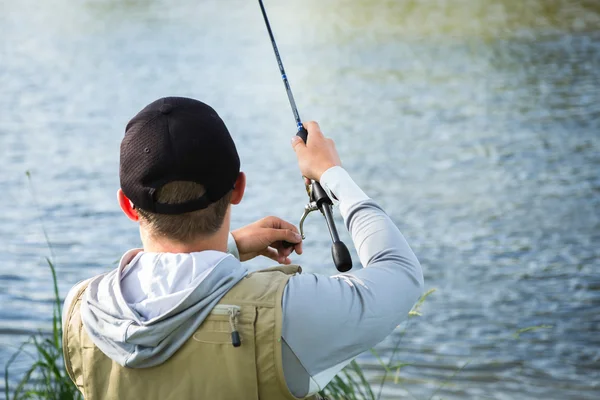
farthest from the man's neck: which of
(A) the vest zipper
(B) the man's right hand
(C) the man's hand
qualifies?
(C) the man's hand

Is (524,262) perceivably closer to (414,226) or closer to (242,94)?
(414,226)

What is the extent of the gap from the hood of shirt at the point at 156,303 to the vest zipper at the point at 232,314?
0.01m

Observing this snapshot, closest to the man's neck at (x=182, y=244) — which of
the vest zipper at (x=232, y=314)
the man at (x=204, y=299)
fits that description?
the man at (x=204, y=299)

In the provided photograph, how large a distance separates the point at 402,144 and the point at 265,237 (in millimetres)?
6468

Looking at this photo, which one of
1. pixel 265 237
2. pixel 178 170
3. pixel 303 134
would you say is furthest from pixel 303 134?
pixel 178 170

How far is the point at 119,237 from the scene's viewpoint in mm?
6383

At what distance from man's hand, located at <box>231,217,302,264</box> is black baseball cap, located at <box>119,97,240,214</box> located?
0.35 m

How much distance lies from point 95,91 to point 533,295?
6.45 metres

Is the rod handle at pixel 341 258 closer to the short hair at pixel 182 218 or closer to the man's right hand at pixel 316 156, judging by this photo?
the man's right hand at pixel 316 156

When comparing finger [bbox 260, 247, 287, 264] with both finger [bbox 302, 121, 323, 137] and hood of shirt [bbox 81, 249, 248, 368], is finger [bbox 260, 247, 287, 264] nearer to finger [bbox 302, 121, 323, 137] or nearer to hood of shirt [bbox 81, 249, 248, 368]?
finger [bbox 302, 121, 323, 137]

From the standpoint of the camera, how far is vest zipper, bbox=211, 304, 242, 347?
1.43 m

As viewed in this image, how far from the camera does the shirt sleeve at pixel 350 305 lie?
4.70ft

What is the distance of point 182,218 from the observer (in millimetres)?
1525

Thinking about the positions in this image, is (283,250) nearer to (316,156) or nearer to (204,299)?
(316,156)
